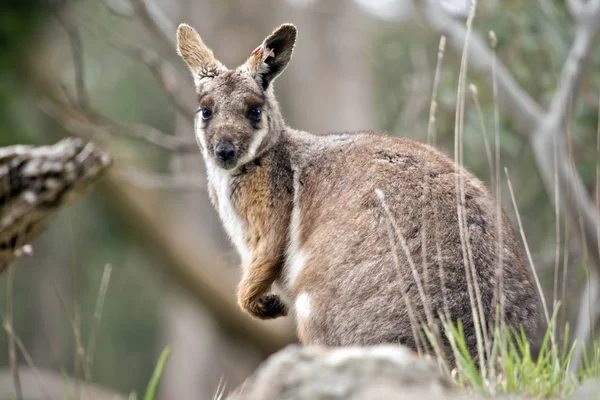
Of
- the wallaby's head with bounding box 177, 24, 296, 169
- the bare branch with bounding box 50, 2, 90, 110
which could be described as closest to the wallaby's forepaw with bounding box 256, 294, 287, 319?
the wallaby's head with bounding box 177, 24, 296, 169

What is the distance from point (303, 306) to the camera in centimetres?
469

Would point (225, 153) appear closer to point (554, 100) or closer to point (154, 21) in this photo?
point (154, 21)

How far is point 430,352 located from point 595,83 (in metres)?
6.50

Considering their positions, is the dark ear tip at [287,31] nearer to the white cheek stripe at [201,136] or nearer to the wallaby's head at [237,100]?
the wallaby's head at [237,100]

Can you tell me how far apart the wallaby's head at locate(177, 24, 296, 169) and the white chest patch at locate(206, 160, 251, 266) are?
0.15 m

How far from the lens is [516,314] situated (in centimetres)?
428

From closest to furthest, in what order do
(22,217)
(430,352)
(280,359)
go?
(280,359) < (430,352) < (22,217)

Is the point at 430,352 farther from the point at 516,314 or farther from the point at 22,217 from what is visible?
the point at 22,217

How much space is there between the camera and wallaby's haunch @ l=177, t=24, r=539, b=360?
167 inches

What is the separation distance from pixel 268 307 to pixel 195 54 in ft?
5.97

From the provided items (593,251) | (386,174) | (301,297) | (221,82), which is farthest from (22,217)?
(593,251)

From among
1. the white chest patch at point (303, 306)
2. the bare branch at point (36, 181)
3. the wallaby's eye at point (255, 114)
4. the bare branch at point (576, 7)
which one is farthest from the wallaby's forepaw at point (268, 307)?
the bare branch at point (576, 7)

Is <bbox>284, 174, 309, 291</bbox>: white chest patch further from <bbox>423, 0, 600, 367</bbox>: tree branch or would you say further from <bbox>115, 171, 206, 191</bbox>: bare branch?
<bbox>115, 171, 206, 191</bbox>: bare branch

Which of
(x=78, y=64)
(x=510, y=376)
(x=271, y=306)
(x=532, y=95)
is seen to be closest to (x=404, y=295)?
(x=510, y=376)
